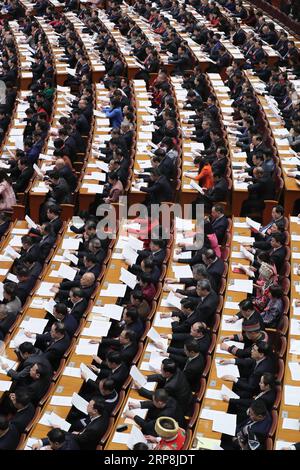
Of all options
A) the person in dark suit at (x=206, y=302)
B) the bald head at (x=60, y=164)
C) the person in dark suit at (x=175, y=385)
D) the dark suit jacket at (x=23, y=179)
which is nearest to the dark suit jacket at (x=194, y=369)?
the person in dark suit at (x=175, y=385)

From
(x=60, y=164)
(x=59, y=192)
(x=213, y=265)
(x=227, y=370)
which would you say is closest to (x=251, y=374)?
(x=227, y=370)

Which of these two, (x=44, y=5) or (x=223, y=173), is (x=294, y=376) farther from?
(x=44, y=5)

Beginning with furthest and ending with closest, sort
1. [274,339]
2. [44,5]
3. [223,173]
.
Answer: [44,5]
[223,173]
[274,339]

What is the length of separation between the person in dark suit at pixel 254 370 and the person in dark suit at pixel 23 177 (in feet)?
17.0

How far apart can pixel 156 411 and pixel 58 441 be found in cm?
95

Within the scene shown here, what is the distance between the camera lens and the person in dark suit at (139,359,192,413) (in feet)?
20.7

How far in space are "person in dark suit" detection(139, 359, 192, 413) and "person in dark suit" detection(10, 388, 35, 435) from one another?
960 millimetres

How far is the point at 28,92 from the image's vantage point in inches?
570

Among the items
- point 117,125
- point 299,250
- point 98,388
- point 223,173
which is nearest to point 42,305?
point 98,388

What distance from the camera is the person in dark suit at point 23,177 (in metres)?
10.7

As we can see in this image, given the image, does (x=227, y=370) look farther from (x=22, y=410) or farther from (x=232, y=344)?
(x=22, y=410)

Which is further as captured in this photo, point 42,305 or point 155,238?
point 155,238

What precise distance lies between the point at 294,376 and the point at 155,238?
2944 millimetres
